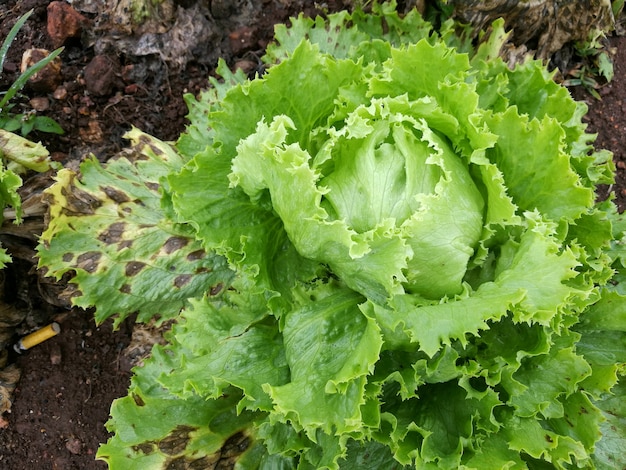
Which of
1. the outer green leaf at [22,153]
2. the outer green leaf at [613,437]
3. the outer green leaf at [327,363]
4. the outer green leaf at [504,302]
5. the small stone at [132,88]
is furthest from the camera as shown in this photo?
the small stone at [132,88]

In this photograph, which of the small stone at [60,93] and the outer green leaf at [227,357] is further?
the small stone at [60,93]

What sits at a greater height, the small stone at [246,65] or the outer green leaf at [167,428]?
the small stone at [246,65]

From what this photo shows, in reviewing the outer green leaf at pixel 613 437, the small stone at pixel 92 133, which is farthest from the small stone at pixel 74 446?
the outer green leaf at pixel 613 437

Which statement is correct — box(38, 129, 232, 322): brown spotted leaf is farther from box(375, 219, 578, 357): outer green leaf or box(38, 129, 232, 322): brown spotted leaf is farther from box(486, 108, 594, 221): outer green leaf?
Result: box(486, 108, 594, 221): outer green leaf

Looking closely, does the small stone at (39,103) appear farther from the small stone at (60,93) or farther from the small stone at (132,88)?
the small stone at (132,88)

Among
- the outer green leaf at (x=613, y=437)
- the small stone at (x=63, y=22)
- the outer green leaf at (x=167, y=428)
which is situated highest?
the small stone at (x=63, y=22)

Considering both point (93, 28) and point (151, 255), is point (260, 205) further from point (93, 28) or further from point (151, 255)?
point (93, 28)

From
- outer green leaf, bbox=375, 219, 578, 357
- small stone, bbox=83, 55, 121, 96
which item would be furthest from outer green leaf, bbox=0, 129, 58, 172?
outer green leaf, bbox=375, 219, 578, 357
